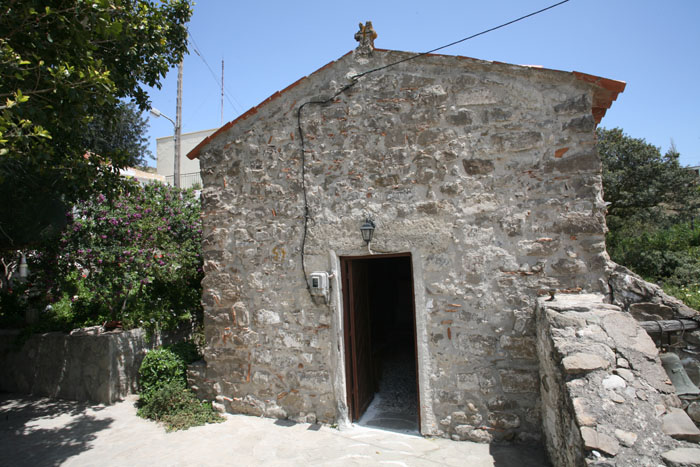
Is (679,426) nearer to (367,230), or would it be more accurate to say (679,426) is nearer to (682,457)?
(682,457)

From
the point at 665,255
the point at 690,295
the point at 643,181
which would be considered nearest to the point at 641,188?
the point at 643,181

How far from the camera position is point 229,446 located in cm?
468

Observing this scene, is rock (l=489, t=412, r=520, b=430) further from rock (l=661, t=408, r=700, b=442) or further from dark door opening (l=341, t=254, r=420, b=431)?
rock (l=661, t=408, r=700, b=442)

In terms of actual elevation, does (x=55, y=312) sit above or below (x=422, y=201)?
below

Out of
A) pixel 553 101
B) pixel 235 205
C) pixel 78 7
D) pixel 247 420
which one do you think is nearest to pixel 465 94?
pixel 553 101

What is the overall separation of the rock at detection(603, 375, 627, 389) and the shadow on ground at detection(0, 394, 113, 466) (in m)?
5.58

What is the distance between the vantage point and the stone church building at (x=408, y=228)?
4.36m

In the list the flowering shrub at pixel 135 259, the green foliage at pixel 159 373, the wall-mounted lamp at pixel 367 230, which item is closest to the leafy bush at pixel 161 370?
the green foliage at pixel 159 373

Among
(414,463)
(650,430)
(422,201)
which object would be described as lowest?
(414,463)

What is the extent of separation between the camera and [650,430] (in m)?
2.86

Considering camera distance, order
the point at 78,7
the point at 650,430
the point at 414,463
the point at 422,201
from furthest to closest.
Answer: the point at 422,201
the point at 414,463
the point at 78,7
the point at 650,430

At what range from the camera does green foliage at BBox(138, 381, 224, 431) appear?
5371 millimetres

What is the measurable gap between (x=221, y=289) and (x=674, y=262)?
13.9 metres

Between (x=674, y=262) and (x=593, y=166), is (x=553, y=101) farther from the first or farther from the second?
(x=674, y=262)
